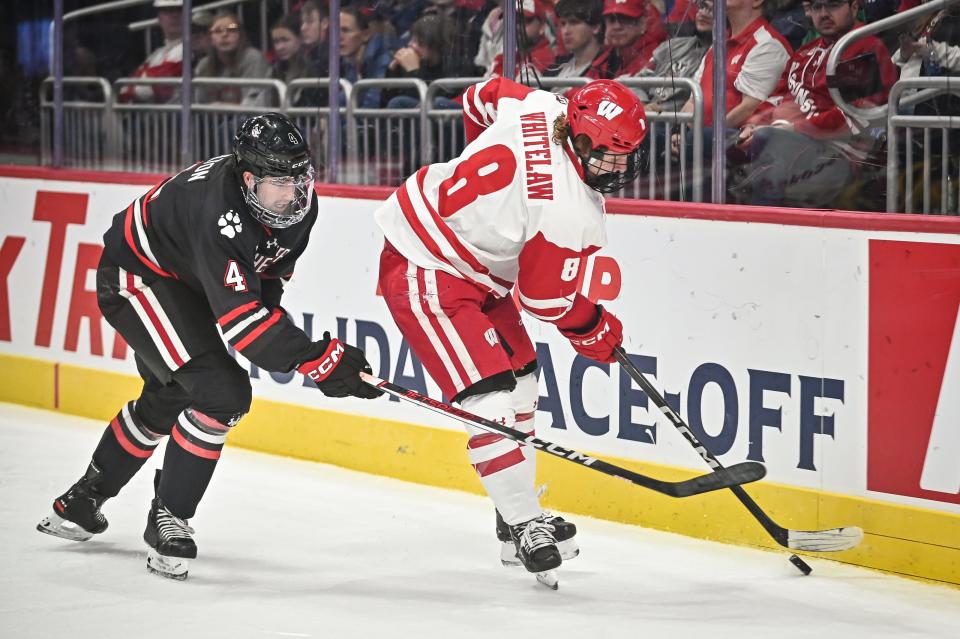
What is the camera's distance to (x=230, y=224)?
3.58m

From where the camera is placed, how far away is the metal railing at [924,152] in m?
3.92

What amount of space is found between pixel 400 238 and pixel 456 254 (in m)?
0.18

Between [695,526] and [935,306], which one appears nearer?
[935,306]

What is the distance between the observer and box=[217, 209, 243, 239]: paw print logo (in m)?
3.58

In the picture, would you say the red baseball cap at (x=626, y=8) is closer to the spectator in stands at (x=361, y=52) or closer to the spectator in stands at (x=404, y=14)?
the spectator in stands at (x=404, y=14)

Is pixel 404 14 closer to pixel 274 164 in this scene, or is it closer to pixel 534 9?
pixel 534 9

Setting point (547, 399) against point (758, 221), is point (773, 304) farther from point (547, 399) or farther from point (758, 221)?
point (547, 399)

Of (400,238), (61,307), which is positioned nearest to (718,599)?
(400,238)

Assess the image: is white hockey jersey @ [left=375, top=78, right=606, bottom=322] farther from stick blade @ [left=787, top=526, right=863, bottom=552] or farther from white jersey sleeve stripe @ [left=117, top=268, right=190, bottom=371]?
stick blade @ [left=787, top=526, right=863, bottom=552]

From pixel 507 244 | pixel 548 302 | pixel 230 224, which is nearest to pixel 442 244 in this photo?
pixel 507 244

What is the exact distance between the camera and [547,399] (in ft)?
15.5

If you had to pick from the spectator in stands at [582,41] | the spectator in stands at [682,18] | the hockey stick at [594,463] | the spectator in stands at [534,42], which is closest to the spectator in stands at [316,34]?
the spectator in stands at [534,42]

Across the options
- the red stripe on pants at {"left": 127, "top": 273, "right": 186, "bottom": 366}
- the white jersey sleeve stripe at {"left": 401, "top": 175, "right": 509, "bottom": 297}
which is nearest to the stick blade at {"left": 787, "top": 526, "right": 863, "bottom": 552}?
the white jersey sleeve stripe at {"left": 401, "top": 175, "right": 509, "bottom": 297}

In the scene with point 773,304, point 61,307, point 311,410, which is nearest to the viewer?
point 773,304
